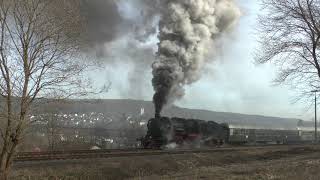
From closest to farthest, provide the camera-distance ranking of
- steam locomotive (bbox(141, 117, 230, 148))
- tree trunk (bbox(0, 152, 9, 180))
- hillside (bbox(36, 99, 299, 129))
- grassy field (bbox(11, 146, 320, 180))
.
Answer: tree trunk (bbox(0, 152, 9, 180))
hillside (bbox(36, 99, 299, 129))
grassy field (bbox(11, 146, 320, 180))
steam locomotive (bbox(141, 117, 230, 148))

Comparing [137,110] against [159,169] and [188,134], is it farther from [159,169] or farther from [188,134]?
[159,169]

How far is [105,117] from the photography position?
90688 millimetres

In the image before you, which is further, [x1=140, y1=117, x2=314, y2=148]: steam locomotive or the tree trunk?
[x1=140, y1=117, x2=314, y2=148]: steam locomotive

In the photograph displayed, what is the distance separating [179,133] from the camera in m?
40.2

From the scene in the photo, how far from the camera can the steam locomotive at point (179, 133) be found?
37969 millimetres

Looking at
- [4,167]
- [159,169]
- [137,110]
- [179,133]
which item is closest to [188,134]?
[179,133]

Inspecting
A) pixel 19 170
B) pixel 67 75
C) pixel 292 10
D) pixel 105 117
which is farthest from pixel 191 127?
Result: pixel 105 117

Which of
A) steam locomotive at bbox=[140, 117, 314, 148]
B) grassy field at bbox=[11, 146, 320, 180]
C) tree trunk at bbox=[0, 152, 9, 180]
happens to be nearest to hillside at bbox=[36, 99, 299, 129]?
tree trunk at bbox=[0, 152, 9, 180]

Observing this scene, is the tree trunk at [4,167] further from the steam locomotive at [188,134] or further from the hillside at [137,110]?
the steam locomotive at [188,134]

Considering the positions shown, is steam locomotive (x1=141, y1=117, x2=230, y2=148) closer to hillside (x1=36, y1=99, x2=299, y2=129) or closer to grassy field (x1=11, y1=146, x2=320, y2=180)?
hillside (x1=36, y1=99, x2=299, y2=129)

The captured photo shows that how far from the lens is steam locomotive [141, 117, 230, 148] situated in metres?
38.0

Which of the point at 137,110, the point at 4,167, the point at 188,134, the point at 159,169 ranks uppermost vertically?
the point at 137,110

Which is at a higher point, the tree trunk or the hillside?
the hillside

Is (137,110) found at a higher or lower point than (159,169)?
higher
